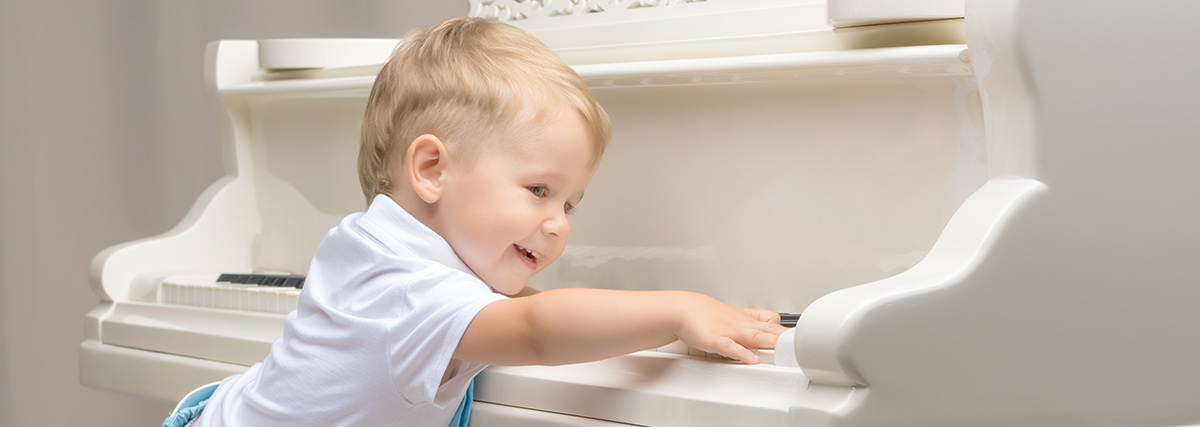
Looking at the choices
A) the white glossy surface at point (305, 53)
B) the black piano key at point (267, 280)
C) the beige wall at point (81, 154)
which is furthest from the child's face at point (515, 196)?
the beige wall at point (81, 154)

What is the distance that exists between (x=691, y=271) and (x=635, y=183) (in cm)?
13

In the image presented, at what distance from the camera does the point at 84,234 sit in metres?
2.80

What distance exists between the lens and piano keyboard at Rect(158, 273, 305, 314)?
53.0 inches

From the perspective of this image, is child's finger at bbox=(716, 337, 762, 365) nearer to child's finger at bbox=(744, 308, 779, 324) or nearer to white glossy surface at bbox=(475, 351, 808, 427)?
white glossy surface at bbox=(475, 351, 808, 427)

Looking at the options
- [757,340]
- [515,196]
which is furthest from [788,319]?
[515,196]

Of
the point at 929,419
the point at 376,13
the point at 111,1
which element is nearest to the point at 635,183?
the point at 929,419

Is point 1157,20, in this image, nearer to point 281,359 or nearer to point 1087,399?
point 1087,399

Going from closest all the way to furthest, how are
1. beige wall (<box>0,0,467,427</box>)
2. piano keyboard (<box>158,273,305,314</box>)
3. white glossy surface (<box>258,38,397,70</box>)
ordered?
piano keyboard (<box>158,273,305,314</box>) < white glossy surface (<box>258,38,397,70</box>) < beige wall (<box>0,0,467,427</box>)

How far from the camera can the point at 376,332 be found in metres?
0.88

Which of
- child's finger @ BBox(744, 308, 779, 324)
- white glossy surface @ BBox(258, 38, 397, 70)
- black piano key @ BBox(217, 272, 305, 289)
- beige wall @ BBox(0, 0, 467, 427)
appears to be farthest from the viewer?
beige wall @ BBox(0, 0, 467, 427)

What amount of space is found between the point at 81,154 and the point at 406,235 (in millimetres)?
2189

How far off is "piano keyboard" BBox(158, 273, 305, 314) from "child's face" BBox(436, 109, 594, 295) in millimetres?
431

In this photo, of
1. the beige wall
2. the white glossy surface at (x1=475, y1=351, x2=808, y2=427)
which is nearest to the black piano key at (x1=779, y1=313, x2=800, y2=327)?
the white glossy surface at (x1=475, y1=351, x2=808, y2=427)

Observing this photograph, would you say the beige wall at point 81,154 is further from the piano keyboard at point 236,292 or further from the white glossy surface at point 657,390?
the white glossy surface at point 657,390
